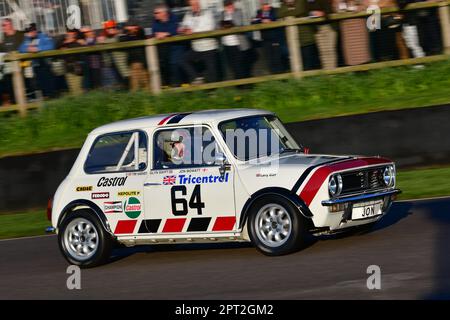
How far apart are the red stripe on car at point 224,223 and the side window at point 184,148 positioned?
635mm

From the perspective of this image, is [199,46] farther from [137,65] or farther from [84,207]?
[84,207]

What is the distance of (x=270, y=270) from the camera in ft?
30.9

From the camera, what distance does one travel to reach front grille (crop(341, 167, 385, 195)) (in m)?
10.1

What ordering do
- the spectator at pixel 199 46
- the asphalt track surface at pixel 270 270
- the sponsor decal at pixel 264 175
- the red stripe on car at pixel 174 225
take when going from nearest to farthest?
the asphalt track surface at pixel 270 270 < the sponsor decal at pixel 264 175 < the red stripe on car at pixel 174 225 < the spectator at pixel 199 46

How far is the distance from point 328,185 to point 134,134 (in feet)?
7.89

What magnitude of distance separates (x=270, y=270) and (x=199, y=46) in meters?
9.47

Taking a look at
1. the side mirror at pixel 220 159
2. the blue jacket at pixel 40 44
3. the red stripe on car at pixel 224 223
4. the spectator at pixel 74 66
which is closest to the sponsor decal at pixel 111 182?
the side mirror at pixel 220 159

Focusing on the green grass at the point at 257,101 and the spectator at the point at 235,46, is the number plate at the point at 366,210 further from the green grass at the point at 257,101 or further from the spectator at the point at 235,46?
the spectator at the point at 235,46

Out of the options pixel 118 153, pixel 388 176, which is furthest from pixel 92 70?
pixel 388 176

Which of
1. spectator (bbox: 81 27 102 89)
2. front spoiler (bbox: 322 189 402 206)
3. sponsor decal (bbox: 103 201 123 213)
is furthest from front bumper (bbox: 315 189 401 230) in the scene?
spectator (bbox: 81 27 102 89)

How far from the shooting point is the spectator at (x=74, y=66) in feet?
62.8

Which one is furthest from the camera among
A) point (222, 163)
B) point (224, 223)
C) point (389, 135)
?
point (389, 135)

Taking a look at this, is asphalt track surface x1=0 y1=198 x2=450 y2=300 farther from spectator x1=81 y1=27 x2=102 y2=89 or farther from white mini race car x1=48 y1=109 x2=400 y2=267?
spectator x1=81 y1=27 x2=102 y2=89

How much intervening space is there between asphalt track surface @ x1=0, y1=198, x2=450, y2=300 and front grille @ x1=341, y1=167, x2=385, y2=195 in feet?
1.89
